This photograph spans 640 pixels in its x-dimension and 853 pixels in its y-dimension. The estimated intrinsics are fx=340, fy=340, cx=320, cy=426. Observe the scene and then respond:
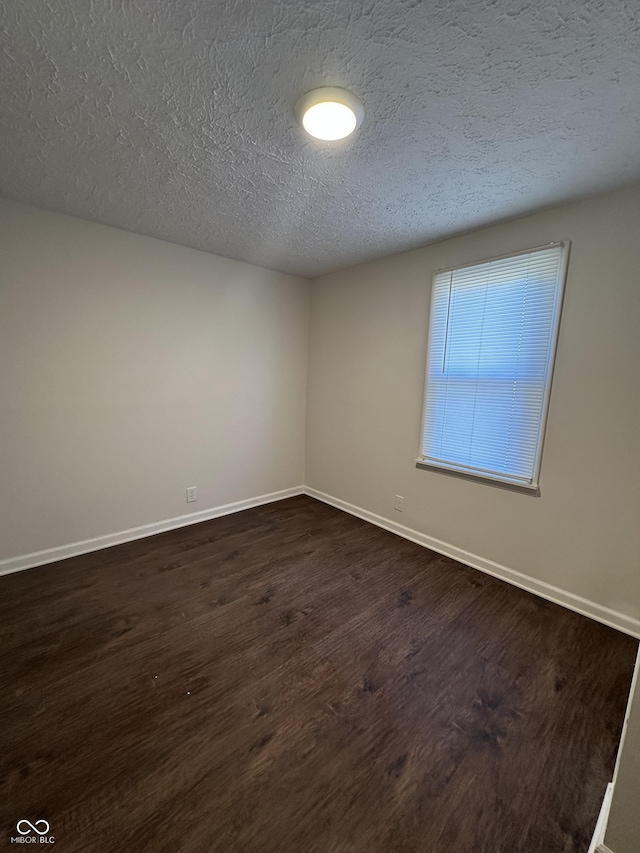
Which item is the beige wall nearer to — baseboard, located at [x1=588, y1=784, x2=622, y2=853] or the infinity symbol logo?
the infinity symbol logo

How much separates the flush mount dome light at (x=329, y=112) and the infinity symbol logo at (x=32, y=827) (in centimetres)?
261

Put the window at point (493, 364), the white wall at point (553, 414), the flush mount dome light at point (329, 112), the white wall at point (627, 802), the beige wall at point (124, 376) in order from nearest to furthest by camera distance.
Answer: the white wall at point (627, 802)
the flush mount dome light at point (329, 112)
the white wall at point (553, 414)
the window at point (493, 364)
the beige wall at point (124, 376)

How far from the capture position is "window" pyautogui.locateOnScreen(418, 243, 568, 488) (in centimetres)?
220

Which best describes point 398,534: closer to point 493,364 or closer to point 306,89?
point 493,364

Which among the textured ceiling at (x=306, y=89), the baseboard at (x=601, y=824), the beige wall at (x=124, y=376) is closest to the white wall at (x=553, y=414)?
the textured ceiling at (x=306, y=89)

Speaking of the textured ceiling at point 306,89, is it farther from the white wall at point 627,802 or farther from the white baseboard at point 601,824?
the white baseboard at point 601,824

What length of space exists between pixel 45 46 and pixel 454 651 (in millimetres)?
3001

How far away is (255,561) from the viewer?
2596mm

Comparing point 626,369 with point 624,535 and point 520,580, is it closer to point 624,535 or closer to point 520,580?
point 624,535

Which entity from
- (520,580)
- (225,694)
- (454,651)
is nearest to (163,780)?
(225,694)

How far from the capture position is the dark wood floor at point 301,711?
3.59 feet

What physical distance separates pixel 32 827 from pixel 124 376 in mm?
2441

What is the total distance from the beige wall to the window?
1.71 metres
